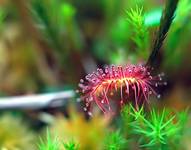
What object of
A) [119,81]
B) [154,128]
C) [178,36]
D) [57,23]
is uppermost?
[57,23]

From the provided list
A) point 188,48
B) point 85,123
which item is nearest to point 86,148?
point 85,123

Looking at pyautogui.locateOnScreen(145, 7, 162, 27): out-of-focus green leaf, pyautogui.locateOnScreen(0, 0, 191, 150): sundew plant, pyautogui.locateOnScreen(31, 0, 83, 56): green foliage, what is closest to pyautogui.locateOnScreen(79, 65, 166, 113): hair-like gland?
pyautogui.locateOnScreen(0, 0, 191, 150): sundew plant

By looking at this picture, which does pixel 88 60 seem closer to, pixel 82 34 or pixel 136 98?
pixel 82 34

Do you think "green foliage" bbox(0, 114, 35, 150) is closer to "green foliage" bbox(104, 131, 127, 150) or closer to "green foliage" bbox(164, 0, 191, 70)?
"green foliage" bbox(104, 131, 127, 150)

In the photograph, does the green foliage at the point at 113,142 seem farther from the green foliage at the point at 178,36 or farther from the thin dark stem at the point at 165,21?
the green foliage at the point at 178,36

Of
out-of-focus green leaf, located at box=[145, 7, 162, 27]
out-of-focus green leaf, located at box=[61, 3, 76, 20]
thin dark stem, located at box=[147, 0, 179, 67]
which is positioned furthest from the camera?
out-of-focus green leaf, located at box=[61, 3, 76, 20]

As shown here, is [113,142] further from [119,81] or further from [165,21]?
[165,21]

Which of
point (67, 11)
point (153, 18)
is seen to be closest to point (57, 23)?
point (67, 11)

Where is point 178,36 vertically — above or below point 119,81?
above

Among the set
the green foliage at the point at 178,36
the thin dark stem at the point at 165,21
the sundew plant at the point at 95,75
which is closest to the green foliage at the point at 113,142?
the sundew plant at the point at 95,75
